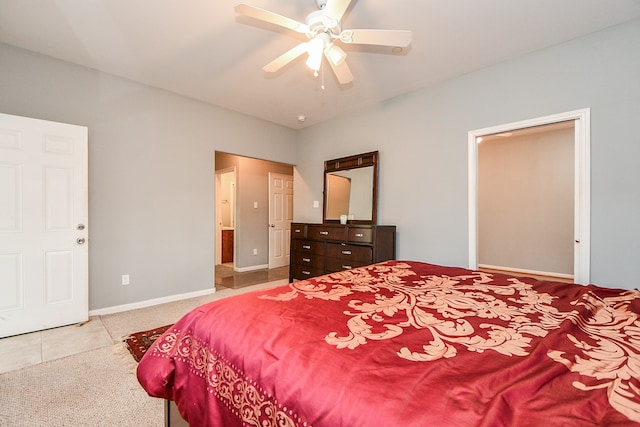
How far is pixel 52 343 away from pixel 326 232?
115 inches

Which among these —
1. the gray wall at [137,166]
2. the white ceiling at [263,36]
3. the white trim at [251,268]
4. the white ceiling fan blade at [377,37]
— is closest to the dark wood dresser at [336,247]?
the gray wall at [137,166]

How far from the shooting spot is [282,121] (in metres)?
4.54

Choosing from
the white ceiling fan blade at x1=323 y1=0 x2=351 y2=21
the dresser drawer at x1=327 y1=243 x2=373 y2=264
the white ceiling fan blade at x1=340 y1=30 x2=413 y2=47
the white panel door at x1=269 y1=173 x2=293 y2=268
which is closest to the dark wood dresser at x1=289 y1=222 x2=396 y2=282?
the dresser drawer at x1=327 y1=243 x2=373 y2=264

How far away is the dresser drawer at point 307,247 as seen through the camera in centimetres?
386

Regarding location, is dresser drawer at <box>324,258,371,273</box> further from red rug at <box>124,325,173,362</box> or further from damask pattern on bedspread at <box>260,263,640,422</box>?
red rug at <box>124,325,173,362</box>

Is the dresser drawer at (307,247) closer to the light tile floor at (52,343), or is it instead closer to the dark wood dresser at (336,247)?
the dark wood dresser at (336,247)

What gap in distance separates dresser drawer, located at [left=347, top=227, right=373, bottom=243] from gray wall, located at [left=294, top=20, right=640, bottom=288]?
0.49 metres

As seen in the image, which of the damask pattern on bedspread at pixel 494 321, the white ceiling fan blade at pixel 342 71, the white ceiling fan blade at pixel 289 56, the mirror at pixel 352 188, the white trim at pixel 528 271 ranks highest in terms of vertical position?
the white ceiling fan blade at pixel 289 56

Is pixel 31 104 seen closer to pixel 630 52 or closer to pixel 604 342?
pixel 604 342

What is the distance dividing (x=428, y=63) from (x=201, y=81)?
8.42ft

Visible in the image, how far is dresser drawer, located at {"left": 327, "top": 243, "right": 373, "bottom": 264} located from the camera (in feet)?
10.7

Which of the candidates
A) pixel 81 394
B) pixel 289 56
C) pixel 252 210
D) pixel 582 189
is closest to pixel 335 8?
pixel 289 56

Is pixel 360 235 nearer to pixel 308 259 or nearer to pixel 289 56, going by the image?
pixel 308 259

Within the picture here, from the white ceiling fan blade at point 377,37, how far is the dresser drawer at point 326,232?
2.17 m
